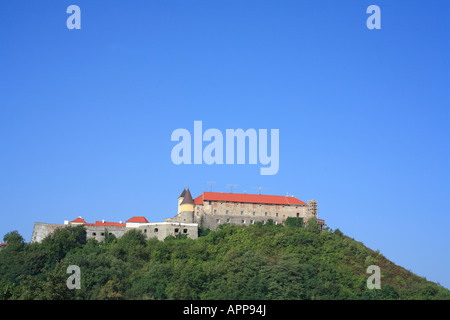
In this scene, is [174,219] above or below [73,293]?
above

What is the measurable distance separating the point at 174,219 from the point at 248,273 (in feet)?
68.6

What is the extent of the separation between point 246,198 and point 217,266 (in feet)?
68.5

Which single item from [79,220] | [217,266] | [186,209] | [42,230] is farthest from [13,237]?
[217,266]

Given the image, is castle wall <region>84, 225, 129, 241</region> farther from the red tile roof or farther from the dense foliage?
the red tile roof

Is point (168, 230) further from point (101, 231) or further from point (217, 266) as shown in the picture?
point (217, 266)

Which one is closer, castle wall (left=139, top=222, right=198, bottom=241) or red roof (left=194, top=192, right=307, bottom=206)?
castle wall (left=139, top=222, right=198, bottom=241)

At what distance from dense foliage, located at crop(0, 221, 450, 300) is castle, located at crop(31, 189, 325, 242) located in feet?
5.50

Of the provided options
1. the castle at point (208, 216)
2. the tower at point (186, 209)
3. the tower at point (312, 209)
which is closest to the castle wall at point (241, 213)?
the castle at point (208, 216)

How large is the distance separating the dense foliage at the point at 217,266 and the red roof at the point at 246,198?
15.0 feet


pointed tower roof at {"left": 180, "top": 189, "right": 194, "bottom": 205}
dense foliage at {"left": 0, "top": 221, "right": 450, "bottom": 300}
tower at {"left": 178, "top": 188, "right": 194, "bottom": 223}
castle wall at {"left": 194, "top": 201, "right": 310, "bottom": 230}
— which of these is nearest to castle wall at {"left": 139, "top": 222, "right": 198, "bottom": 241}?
dense foliage at {"left": 0, "top": 221, "right": 450, "bottom": 300}

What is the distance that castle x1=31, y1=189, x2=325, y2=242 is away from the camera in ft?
286
